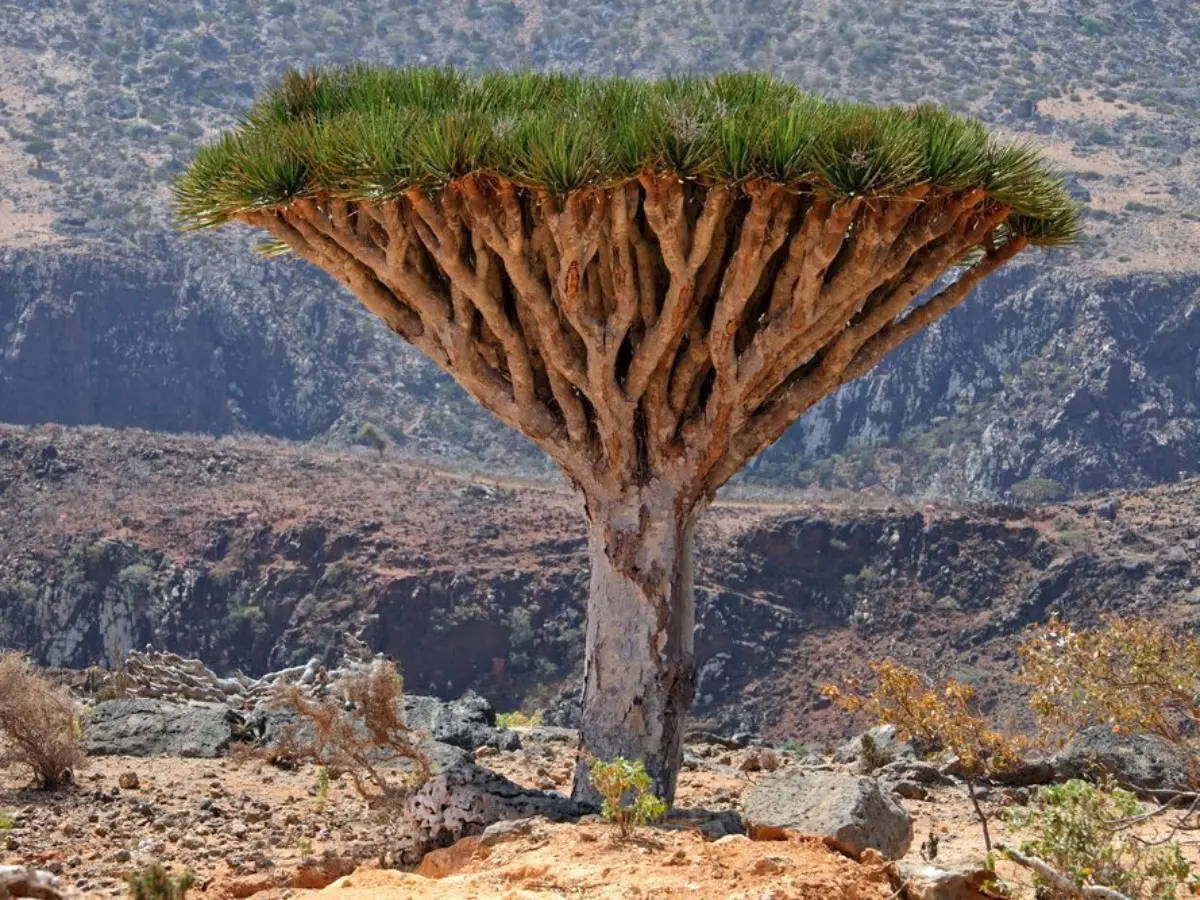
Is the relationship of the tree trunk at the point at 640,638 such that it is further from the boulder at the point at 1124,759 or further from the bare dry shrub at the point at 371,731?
the boulder at the point at 1124,759

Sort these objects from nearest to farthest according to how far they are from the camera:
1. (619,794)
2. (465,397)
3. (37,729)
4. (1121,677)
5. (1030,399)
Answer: (619,794) < (1121,677) < (37,729) < (1030,399) < (465,397)

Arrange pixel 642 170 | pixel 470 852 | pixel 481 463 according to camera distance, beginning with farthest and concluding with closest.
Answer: pixel 481 463
pixel 642 170
pixel 470 852

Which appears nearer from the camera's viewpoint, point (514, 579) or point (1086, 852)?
point (1086, 852)

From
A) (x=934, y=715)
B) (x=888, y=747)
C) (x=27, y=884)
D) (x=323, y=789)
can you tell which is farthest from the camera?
(x=888, y=747)

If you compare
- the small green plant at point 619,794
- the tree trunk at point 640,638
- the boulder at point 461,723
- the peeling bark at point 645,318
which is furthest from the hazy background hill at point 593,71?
the small green plant at point 619,794

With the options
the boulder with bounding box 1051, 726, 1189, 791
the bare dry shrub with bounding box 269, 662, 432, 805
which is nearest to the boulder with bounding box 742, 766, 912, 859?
the bare dry shrub with bounding box 269, 662, 432, 805

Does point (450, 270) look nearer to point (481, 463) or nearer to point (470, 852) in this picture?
point (470, 852)

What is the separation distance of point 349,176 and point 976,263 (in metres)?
3.44

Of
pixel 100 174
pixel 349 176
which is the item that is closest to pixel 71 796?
pixel 349 176

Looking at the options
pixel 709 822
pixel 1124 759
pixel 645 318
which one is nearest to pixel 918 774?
pixel 1124 759

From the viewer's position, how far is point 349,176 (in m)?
8.39

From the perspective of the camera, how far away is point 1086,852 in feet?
21.7

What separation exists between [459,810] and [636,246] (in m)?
2.89

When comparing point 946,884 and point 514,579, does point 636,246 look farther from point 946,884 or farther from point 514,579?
point 514,579
